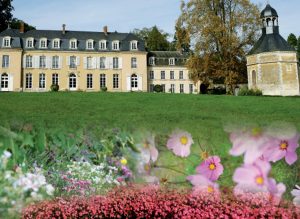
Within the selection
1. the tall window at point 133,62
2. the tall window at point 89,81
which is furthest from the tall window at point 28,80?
the tall window at point 133,62

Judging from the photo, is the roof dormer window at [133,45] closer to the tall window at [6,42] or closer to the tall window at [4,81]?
the tall window at [6,42]

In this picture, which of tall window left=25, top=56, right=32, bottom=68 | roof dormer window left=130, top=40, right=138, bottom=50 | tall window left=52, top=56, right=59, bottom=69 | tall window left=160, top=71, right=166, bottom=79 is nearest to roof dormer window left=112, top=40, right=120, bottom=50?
roof dormer window left=130, top=40, right=138, bottom=50

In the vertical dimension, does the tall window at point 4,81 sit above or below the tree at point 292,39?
below

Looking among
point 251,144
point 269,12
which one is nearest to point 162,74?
point 269,12

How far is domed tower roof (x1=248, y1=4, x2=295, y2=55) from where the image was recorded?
2838cm

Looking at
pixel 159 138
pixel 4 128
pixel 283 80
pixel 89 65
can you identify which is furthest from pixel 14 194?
pixel 89 65

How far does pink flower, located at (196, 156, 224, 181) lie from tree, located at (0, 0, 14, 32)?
4183 centimetres

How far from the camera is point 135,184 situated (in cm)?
282

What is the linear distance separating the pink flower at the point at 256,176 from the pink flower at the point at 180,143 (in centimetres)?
46

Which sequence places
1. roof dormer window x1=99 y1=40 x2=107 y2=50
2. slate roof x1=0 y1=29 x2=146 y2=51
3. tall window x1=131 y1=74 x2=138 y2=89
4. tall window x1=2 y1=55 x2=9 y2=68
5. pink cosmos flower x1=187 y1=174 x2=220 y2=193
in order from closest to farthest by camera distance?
1. pink cosmos flower x1=187 y1=174 x2=220 y2=193
2. tall window x1=2 y1=55 x2=9 y2=68
3. slate roof x1=0 y1=29 x2=146 y2=51
4. tall window x1=131 y1=74 x2=138 y2=89
5. roof dormer window x1=99 y1=40 x2=107 y2=50

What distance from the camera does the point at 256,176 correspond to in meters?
2.55

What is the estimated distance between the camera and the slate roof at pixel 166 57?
45069 millimetres

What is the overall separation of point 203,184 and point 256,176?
406mm

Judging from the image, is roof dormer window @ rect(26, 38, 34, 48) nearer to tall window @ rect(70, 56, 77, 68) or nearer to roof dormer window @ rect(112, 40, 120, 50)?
tall window @ rect(70, 56, 77, 68)
